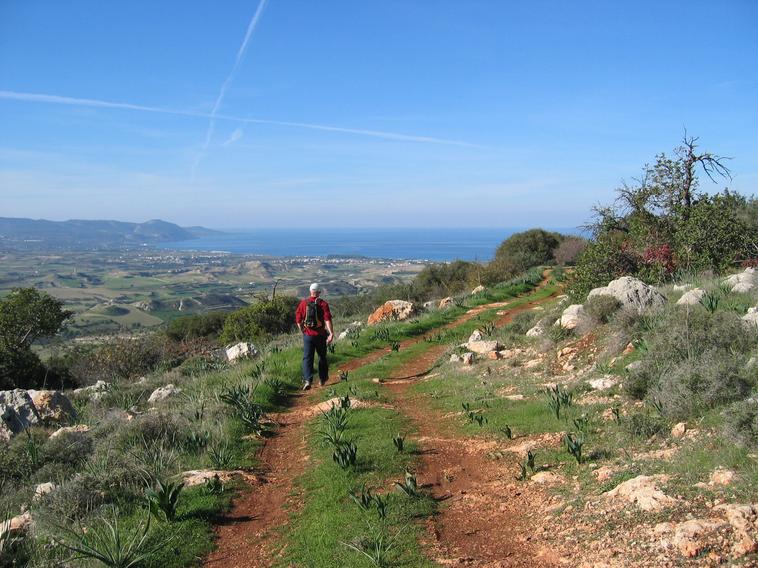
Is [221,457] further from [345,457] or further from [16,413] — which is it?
[16,413]

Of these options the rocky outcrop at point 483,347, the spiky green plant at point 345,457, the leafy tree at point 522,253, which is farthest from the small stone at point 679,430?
the leafy tree at point 522,253

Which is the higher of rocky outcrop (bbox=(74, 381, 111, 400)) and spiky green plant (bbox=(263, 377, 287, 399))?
spiky green plant (bbox=(263, 377, 287, 399))

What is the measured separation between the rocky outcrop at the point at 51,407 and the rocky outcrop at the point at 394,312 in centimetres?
1181

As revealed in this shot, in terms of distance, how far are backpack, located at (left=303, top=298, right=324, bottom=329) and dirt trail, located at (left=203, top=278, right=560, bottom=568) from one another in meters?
2.24

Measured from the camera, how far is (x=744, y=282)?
377 inches

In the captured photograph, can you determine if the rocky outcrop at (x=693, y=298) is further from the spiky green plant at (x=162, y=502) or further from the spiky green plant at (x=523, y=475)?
the spiky green plant at (x=162, y=502)

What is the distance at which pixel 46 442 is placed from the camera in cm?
773

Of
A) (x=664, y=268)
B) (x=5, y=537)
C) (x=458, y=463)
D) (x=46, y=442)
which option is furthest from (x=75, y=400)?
(x=664, y=268)

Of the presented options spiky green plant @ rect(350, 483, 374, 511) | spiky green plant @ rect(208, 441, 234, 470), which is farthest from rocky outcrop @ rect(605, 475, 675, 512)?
spiky green plant @ rect(208, 441, 234, 470)

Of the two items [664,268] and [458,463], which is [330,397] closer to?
[458,463]

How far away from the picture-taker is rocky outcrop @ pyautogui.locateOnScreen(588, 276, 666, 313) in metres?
9.77

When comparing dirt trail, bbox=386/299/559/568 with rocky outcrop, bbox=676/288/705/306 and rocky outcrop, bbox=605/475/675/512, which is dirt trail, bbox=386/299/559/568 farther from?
rocky outcrop, bbox=676/288/705/306

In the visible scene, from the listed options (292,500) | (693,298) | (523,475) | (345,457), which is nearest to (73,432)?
(292,500)

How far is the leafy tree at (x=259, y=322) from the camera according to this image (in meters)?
26.2
